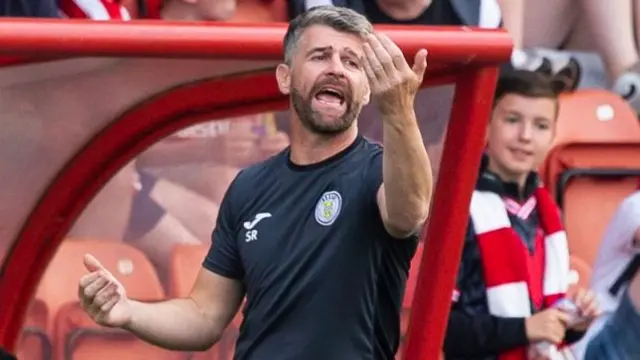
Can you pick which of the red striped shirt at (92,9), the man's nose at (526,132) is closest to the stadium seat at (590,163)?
the man's nose at (526,132)

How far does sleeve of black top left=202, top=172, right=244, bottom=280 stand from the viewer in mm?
2575

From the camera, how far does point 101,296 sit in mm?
2416

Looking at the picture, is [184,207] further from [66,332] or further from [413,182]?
[413,182]

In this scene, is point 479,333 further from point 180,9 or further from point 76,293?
point 180,9

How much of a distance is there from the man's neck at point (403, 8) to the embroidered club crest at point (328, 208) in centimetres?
166

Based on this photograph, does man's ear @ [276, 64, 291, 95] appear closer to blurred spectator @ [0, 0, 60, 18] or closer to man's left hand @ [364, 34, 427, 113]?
man's left hand @ [364, 34, 427, 113]

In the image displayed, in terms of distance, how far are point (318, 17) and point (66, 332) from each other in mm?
1018

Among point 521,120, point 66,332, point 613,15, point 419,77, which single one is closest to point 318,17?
point 419,77

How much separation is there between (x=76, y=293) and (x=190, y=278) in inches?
10.1

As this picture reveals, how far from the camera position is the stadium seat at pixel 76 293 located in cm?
304

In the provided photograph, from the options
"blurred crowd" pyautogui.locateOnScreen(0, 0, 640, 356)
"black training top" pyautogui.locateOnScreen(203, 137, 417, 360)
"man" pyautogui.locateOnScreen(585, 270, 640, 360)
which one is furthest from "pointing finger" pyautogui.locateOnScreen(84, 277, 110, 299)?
"man" pyautogui.locateOnScreen(585, 270, 640, 360)

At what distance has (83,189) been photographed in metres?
2.98

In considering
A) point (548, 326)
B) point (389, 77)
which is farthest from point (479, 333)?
point (389, 77)

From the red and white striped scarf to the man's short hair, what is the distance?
3.65ft
